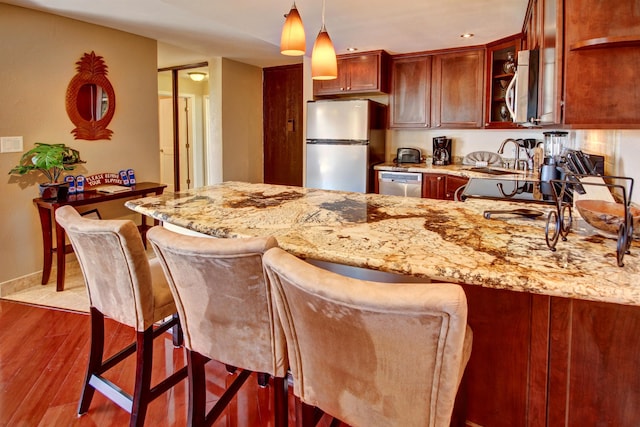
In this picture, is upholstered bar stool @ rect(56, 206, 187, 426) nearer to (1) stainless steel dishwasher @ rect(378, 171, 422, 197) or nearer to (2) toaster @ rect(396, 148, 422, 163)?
(1) stainless steel dishwasher @ rect(378, 171, 422, 197)

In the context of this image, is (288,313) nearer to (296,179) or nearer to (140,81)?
(140,81)

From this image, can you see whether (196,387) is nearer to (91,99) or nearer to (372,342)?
(372,342)

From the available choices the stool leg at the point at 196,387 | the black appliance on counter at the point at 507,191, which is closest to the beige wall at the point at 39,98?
the stool leg at the point at 196,387

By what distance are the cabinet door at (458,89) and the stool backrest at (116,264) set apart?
3.83 meters

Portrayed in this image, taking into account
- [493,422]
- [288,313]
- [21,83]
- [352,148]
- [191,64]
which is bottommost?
[493,422]

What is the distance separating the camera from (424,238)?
4.33 feet

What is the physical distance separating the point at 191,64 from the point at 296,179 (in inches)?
84.8

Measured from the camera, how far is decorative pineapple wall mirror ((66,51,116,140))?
11.8 ft

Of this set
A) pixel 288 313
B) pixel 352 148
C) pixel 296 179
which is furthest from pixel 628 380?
pixel 296 179

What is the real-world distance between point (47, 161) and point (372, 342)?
10.4 feet

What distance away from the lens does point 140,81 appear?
4188 mm

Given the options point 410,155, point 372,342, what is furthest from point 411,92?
point 372,342

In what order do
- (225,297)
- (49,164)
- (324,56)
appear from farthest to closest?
(49,164), (324,56), (225,297)

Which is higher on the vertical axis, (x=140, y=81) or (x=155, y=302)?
(x=140, y=81)
